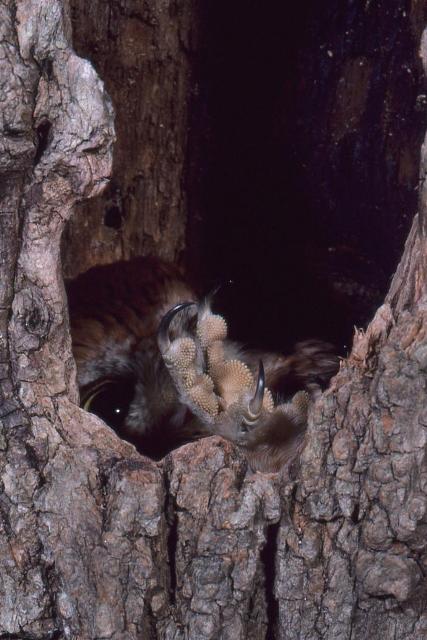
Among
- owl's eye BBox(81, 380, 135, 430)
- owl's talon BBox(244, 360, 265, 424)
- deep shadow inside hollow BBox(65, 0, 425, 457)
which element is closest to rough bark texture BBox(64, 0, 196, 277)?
deep shadow inside hollow BBox(65, 0, 425, 457)

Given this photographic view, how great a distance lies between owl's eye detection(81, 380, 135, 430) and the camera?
5.66ft

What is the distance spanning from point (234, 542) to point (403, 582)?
0.22 meters

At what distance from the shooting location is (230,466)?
1.20 m

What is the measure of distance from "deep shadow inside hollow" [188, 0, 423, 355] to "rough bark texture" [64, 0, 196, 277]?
0.04 m

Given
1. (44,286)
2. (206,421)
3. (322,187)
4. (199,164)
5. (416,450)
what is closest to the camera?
(416,450)

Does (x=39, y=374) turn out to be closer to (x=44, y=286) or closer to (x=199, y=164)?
(x=44, y=286)

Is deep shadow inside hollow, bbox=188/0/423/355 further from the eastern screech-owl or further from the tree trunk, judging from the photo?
the tree trunk

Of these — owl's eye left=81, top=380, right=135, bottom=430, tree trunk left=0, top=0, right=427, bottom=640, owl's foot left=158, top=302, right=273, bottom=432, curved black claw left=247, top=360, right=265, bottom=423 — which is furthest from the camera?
owl's eye left=81, top=380, right=135, bottom=430

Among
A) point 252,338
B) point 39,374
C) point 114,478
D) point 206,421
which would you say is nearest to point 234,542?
point 114,478

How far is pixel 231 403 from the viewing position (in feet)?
5.32

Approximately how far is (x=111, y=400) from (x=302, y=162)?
0.59 meters

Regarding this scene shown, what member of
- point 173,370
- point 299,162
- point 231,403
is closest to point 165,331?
point 173,370

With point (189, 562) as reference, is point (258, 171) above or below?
above

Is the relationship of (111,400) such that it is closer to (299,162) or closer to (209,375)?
(209,375)
